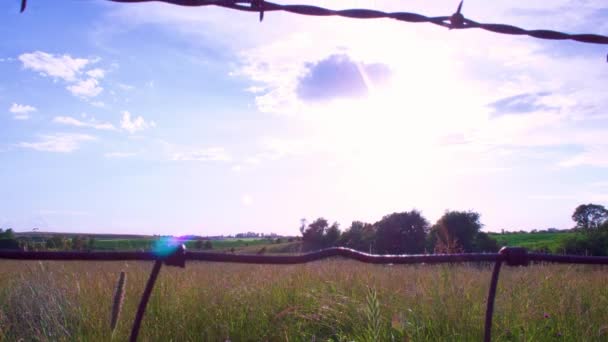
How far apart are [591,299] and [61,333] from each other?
11.9 ft

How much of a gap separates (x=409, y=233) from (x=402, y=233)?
379 millimetres

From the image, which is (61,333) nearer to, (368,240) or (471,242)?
(368,240)

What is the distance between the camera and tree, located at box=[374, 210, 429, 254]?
20.2m

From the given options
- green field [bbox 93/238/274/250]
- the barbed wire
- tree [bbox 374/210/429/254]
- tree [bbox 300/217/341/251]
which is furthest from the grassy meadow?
tree [bbox 374/210/429/254]

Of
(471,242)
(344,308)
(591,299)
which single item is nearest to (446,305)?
(344,308)

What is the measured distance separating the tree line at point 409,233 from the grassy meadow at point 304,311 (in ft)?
44.5

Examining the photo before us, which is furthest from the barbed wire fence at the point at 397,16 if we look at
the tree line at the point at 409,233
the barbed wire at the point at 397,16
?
the tree line at the point at 409,233

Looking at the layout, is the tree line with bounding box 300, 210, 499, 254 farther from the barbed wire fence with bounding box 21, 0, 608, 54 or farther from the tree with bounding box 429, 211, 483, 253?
the barbed wire fence with bounding box 21, 0, 608, 54

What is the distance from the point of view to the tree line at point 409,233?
63.4 ft

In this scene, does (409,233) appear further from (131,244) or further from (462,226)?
(131,244)

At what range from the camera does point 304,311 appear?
381cm

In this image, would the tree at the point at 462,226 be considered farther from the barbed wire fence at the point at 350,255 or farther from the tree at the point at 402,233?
the barbed wire fence at the point at 350,255

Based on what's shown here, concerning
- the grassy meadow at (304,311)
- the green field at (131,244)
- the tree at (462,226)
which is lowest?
the grassy meadow at (304,311)

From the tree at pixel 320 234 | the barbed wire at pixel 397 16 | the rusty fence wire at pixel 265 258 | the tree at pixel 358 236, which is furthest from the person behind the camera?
the tree at pixel 358 236
